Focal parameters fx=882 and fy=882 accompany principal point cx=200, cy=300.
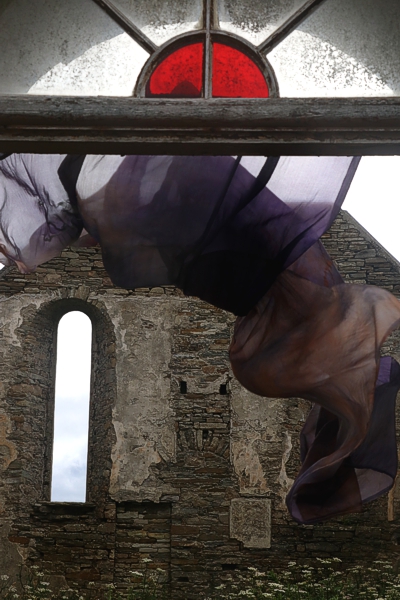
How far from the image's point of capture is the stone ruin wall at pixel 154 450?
10.7 metres

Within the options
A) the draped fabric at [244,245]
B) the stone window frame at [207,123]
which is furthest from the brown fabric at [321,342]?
the stone window frame at [207,123]

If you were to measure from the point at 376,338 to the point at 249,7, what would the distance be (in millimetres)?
1996

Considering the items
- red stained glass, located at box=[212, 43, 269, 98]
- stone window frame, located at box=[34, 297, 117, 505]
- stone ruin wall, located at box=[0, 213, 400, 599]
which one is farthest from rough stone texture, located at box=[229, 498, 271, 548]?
red stained glass, located at box=[212, 43, 269, 98]

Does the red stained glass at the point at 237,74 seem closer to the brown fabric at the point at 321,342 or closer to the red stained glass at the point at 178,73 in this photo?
the red stained glass at the point at 178,73

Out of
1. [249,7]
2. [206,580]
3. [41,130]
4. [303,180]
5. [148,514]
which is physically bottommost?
[206,580]

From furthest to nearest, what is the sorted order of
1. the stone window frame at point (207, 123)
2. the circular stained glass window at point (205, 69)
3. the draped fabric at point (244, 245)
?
1. the draped fabric at point (244, 245)
2. the circular stained glass window at point (205, 69)
3. the stone window frame at point (207, 123)

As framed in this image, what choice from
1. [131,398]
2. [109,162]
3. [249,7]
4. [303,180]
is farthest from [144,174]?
[131,398]

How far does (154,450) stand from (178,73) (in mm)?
8312

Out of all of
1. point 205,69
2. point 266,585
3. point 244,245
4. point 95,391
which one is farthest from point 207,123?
point 95,391

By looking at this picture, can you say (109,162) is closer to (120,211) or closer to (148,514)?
(120,211)

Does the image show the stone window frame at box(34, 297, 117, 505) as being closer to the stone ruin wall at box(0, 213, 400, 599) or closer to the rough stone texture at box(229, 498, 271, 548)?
the stone ruin wall at box(0, 213, 400, 599)

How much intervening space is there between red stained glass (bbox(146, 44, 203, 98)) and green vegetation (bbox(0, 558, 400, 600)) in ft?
23.5

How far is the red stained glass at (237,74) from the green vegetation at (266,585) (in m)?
7.14

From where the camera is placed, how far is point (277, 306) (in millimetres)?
4516
